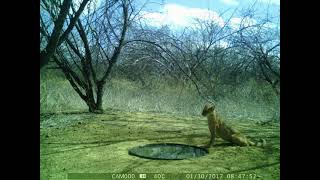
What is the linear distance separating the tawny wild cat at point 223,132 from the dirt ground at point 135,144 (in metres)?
0.06

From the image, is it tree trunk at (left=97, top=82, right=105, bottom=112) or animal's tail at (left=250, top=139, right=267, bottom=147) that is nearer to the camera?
animal's tail at (left=250, top=139, right=267, bottom=147)

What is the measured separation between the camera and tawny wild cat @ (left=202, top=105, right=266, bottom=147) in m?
4.47

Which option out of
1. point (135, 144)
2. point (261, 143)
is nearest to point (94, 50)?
point (135, 144)

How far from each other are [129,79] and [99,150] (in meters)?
0.82

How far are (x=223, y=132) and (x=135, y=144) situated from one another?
905 millimetres

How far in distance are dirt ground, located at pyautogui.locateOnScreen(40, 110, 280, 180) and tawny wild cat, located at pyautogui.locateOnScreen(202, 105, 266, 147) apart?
0.06 meters

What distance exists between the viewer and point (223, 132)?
4.47m

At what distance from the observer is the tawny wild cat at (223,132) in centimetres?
447

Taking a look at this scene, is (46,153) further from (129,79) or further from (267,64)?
(267,64)

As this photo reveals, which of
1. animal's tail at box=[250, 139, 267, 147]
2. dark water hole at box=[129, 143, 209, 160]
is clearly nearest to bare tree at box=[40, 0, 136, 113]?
dark water hole at box=[129, 143, 209, 160]

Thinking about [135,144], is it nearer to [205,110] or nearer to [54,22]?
[205,110]

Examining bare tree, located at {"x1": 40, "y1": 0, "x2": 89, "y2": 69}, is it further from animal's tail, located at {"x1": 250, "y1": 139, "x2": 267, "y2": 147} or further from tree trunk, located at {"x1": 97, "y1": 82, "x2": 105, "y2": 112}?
animal's tail, located at {"x1": 250, "y1": 139, "x2": 267, "y2": 147}
